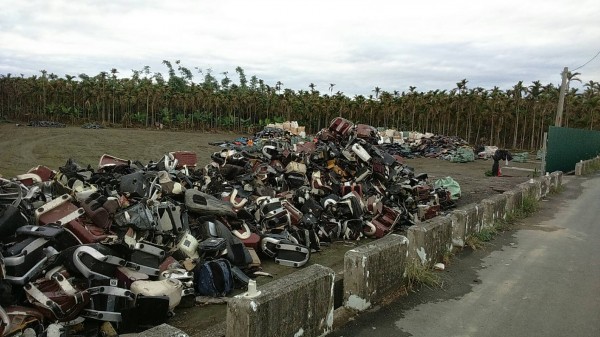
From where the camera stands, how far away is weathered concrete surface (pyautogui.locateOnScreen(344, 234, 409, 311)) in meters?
4.79

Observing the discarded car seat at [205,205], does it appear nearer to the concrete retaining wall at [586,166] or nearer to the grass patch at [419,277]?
the grass patch at [419,277]

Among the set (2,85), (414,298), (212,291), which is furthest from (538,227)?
(2,85)

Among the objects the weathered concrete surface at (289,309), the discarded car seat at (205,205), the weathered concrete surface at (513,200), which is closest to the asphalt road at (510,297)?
the weathered concrete surface at (289,309)

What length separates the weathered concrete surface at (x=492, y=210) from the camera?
28.5 ft

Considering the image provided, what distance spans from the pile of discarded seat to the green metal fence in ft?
39.5

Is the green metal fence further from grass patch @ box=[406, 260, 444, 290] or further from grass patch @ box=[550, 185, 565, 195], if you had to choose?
grass patch @ box=[406, 260, 444, 290]

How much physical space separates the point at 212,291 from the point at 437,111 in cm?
5269

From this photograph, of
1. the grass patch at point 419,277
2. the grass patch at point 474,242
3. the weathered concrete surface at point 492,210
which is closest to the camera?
the grass patch at point 419,277

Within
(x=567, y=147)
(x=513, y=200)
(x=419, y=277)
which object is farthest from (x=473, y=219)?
(x=567, y=147)

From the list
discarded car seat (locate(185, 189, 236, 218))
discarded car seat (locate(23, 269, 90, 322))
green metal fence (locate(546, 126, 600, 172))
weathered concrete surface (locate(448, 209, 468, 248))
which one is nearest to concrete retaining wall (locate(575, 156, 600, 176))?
green metal fence (locate(546, 126, 600, 172))

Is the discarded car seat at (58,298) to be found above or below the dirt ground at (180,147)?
above

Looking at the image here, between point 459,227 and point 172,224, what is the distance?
4.62 metres

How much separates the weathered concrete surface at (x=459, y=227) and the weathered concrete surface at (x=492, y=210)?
1071mm

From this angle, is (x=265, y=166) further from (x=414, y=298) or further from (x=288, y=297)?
(x=288, y=297)
